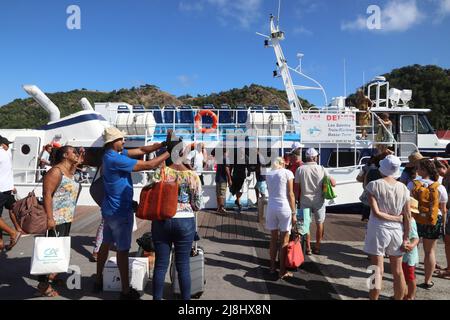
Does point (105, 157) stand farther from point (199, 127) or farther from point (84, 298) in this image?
point (199, 127)

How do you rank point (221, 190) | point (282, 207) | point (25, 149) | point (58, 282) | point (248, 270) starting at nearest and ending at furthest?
point (58, 282) → point (282, 207) → point (248, 270) → point (221, 190) → point (25, 149)

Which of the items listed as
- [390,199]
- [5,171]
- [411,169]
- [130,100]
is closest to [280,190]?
[390,199]

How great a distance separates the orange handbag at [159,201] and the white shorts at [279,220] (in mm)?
1739

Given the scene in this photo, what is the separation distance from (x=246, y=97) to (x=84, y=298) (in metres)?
68.7

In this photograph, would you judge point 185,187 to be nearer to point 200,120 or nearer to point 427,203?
point 427,203

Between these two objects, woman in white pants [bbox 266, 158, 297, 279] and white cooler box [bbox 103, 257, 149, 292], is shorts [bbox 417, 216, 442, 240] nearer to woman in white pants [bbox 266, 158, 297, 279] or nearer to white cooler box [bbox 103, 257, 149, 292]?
woman in white pants [bbox 266, 158, 297, 279]

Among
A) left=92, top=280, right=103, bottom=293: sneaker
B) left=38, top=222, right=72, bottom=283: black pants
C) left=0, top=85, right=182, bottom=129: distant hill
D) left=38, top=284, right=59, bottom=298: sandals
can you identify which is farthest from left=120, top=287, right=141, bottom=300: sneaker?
left=0, top=85, right=182, bottom=129: distant hill

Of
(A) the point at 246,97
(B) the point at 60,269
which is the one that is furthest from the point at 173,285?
(A) the point at 246,97

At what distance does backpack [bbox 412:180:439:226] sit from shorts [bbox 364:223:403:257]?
3.07 feet

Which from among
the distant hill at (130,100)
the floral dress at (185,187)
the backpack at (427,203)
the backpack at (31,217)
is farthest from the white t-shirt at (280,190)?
the distant hill at (130,100)

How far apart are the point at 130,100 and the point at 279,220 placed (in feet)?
252

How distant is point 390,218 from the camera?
323 cm

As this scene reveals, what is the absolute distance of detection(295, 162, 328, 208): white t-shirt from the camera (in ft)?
16.9

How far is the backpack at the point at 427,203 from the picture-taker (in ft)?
12.9
